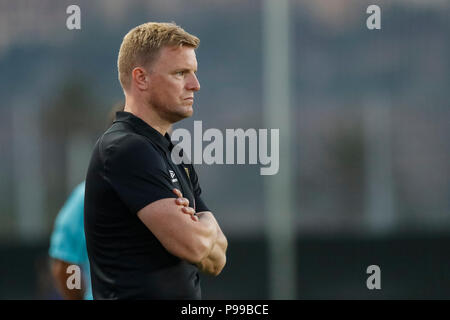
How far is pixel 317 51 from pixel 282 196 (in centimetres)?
176

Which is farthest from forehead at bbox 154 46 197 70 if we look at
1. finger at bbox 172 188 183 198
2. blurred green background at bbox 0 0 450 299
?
blurred green background at bbox 0 0 450 299

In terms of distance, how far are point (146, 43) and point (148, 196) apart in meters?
0.62

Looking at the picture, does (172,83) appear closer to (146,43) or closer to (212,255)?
(146,43)

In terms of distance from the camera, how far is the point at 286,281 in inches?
338

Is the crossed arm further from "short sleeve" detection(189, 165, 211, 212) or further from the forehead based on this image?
the forehead

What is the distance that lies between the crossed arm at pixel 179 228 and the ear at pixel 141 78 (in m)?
0.44

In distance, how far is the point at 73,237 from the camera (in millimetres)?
4379

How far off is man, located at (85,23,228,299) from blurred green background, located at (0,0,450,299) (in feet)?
18.3

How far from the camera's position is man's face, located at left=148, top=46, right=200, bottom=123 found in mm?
2857

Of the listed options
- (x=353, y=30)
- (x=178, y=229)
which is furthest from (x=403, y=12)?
(x=178, y=229)

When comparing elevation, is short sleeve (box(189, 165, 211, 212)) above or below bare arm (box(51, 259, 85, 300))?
above

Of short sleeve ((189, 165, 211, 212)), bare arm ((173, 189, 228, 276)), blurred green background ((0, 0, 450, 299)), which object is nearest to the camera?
bare arm ((173, 189, 228, 276))
